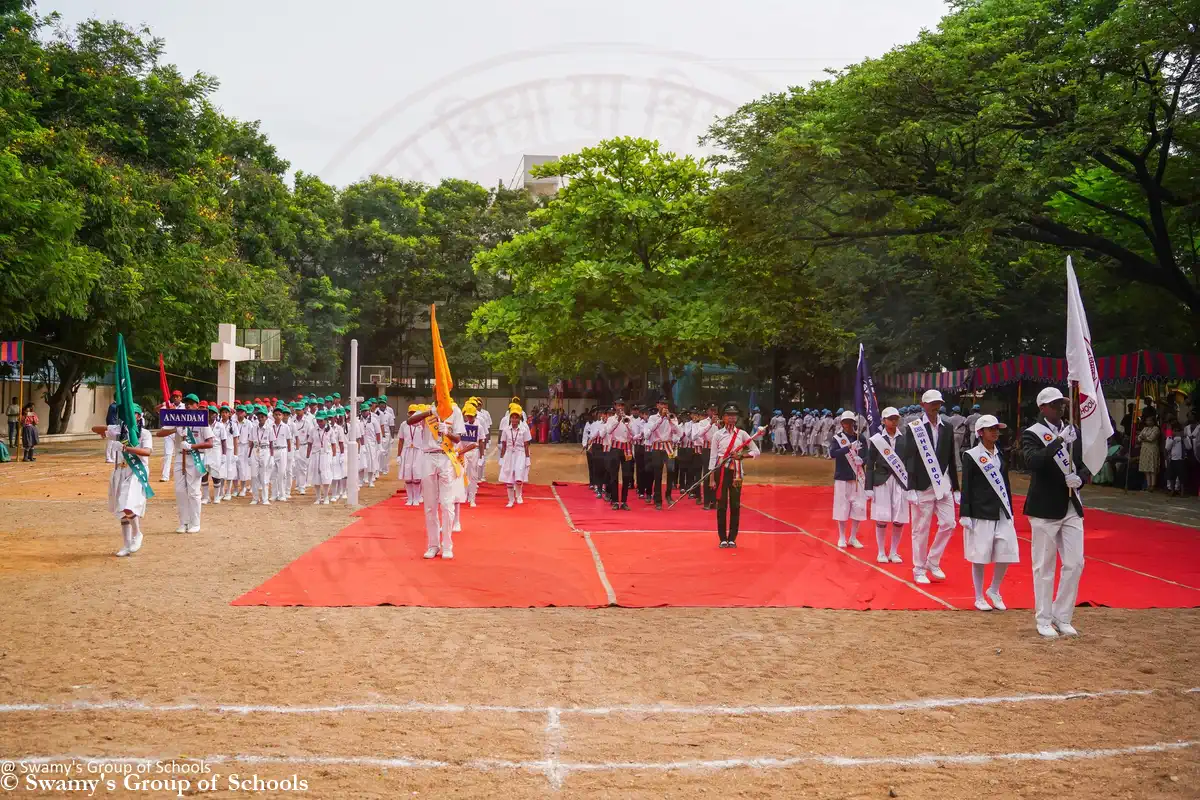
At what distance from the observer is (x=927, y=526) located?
11.1m

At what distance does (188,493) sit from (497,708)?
955 centimetres

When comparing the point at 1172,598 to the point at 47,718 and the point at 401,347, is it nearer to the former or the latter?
the point at 47,718

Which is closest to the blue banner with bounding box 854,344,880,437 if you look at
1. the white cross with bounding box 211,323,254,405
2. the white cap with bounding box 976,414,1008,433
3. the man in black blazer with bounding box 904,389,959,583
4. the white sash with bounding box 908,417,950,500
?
the man in black blazer with bounding box 904,389,959,583

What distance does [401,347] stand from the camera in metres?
59.1

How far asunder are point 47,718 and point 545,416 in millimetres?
48853

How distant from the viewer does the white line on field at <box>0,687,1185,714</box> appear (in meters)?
6.16

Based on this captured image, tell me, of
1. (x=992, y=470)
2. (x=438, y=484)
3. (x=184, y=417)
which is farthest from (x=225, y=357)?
(x=992, y=470)

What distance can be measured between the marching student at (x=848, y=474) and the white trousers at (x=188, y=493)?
842 cm

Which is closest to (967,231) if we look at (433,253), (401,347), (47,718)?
(47,718)

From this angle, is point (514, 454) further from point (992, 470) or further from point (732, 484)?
point (992, 470)

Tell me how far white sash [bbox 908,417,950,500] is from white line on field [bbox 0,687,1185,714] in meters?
4.37

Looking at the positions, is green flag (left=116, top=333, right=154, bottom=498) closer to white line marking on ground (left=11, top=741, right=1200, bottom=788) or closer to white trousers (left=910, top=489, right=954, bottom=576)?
white line marking on ground (left=11, top=741, right=1200, bottom=788)

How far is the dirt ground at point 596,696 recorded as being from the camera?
17.3ft

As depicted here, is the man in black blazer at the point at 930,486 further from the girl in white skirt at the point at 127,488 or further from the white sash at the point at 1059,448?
the girl in white skirt at the point at 127,488
